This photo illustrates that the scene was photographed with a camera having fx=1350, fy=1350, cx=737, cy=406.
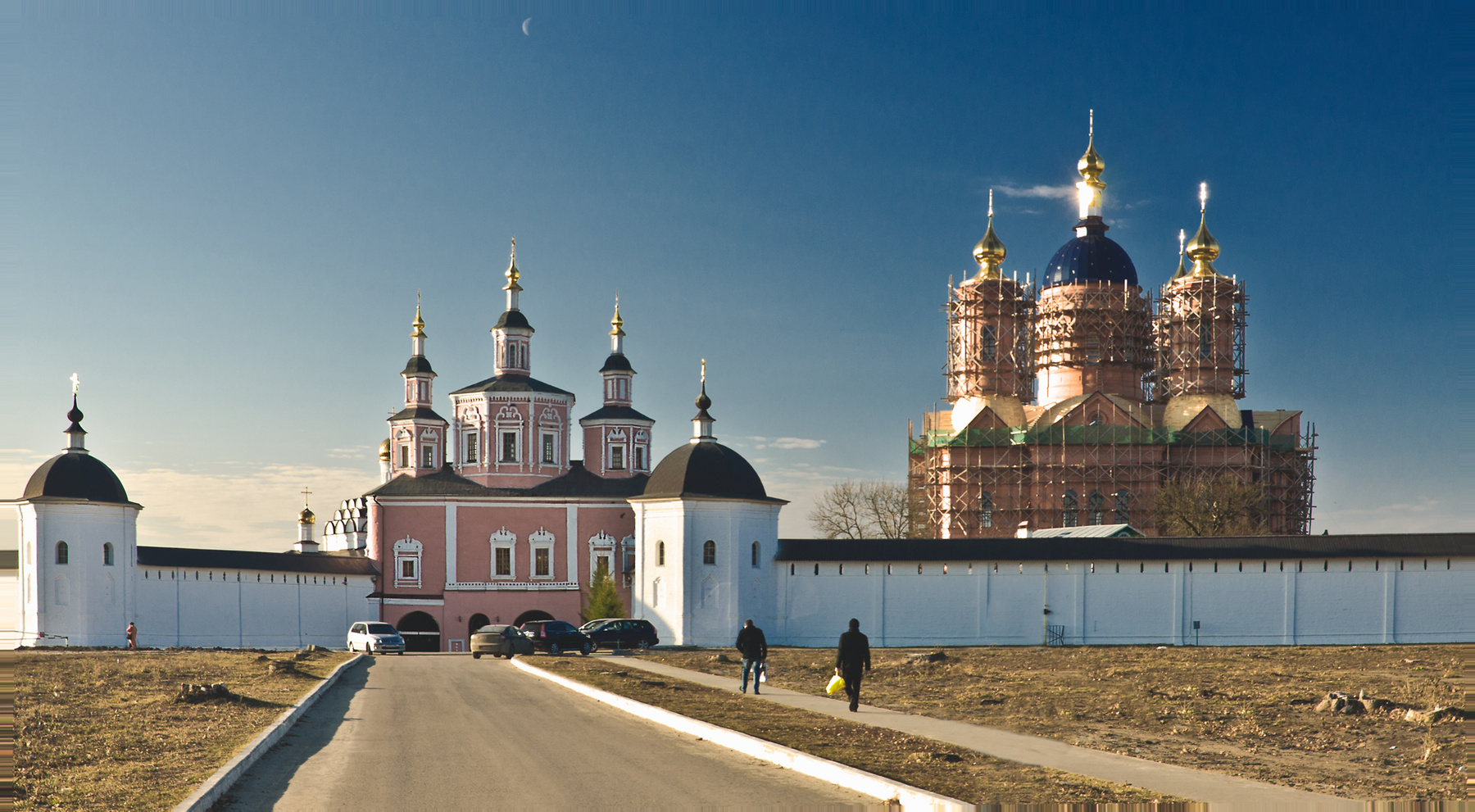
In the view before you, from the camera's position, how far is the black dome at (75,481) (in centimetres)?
4366

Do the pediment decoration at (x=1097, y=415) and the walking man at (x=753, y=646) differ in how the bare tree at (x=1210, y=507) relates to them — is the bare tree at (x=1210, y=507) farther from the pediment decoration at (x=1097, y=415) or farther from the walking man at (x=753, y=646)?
the walking man at (x=753, y=646)

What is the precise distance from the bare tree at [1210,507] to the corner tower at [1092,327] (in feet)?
24.7

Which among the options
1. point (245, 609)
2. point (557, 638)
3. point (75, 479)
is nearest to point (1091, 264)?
point (557, 638)

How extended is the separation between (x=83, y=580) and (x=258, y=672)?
61.5ft

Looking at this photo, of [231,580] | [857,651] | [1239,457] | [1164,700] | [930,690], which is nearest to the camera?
[857,651]

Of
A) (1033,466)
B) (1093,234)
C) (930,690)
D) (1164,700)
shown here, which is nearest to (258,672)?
(930,690)

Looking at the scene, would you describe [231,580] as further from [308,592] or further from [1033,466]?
[1033,466]

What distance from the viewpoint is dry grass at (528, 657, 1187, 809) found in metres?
10.8

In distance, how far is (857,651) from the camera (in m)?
18.1

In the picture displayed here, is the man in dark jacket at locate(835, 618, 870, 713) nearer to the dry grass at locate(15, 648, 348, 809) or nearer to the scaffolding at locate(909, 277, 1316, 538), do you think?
the dry grass at locate(15, 648, 348, 809)

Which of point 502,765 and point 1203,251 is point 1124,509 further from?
point 502,765

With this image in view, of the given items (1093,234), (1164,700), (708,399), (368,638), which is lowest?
(368,638)

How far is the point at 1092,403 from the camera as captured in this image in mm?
56719

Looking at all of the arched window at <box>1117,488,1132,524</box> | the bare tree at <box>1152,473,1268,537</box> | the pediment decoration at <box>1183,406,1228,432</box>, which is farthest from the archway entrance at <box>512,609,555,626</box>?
the pediment decoration at <box>1183,406,1228,432</box>
